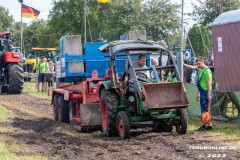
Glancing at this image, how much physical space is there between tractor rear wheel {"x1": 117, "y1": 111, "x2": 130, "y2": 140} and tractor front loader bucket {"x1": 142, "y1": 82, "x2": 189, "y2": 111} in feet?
1.76

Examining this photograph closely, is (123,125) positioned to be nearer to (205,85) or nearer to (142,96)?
(142,96)

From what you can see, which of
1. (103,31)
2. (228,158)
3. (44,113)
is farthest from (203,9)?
(228,158)

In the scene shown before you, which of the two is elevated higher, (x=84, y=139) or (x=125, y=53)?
(x=125, y=53)

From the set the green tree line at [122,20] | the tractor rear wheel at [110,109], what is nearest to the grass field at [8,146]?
the tractor rear wheel at [110,109]

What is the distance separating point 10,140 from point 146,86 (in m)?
2.88

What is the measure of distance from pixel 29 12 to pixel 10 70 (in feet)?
70.4

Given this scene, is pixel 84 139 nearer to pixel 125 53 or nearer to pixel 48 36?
pixel 125 53

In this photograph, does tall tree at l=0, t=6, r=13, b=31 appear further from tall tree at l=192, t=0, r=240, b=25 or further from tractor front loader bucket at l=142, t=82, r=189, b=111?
tractor front loader bucket at l=142, t=82, r=189, b=111

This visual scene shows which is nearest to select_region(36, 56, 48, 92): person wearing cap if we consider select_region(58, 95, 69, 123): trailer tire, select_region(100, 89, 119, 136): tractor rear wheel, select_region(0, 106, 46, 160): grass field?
select_region(0, 106, 46, 160): grass field

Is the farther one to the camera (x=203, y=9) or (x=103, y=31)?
(x=103, y=31)

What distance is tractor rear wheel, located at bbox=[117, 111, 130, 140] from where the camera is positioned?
11141 millimetres

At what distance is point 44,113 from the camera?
17.6 metres

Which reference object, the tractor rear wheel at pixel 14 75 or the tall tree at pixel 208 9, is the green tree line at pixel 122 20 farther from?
the tractor rear wheel at pixel 14 75

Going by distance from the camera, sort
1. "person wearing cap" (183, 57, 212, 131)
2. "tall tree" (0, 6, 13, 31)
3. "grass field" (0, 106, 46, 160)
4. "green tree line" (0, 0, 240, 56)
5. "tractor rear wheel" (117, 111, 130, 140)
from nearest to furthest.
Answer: "grass field" (0, 106, 46, 160)
"tractor rear wheel" (117, 111, 130, 140)
"person wearing cap" (183, 57, 212, 131)
"green tree line" (0, 0, 240, 56)
"tall tree" (0, 6, 13, 31)
